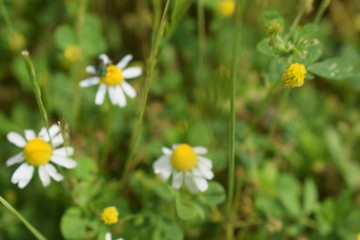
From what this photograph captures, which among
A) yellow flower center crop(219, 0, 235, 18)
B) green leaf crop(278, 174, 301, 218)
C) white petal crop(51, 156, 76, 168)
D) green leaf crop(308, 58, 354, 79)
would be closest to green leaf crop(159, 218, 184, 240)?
white petal crop(51, 156, 76, 168)

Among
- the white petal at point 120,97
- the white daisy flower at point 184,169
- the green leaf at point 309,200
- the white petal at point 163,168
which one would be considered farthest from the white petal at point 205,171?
the green leaf at point 309,200

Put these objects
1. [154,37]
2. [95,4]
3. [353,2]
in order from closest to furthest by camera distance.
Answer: [154,37] → [95,4] → [353,2]

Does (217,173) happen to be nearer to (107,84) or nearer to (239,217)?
(239,217)

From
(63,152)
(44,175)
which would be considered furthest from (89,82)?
(44,175)

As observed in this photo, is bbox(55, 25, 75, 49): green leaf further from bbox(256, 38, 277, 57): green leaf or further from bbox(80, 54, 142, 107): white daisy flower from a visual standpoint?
bbox(256, 38, 277, 57): green leaf

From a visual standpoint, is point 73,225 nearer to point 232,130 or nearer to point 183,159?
point 183,159

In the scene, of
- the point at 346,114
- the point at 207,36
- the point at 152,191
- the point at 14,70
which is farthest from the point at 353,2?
the point at 14,70
